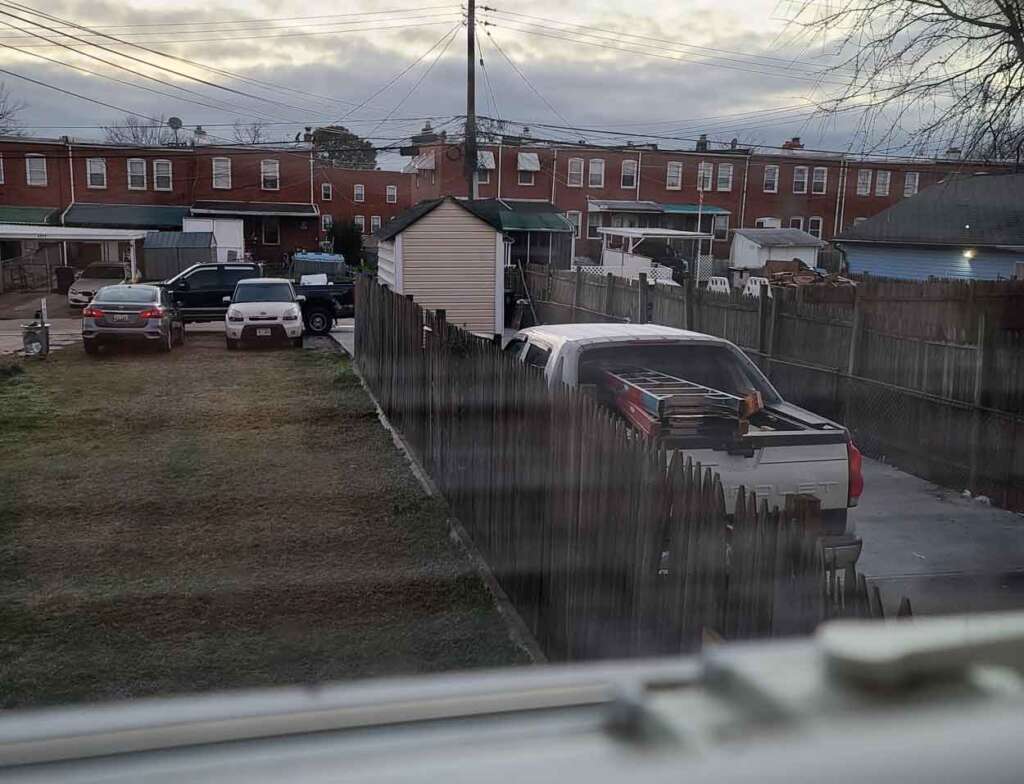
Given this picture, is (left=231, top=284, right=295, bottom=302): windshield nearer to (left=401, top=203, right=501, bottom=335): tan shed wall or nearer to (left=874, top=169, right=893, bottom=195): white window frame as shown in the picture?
(left=401, top=203, right=501, bottom=335): tan shed wall

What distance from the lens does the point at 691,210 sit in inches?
1756

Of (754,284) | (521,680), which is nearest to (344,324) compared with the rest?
(754,284)

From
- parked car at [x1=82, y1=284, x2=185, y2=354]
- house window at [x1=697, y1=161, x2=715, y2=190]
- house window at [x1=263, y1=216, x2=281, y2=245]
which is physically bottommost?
parked car at [x1=82, y1=284, x2=185, y2=354]

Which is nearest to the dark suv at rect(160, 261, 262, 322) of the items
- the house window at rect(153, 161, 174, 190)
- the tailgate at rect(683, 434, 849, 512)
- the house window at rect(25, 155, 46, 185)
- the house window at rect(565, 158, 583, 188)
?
the house window at rect(153, 161, 174, 190)

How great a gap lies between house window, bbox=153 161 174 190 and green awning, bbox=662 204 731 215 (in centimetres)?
2115

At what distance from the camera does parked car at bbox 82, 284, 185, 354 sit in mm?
19109

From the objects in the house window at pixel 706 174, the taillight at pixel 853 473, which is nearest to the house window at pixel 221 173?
the house window at pixel 706 174

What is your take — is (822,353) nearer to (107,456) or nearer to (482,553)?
(482,553)

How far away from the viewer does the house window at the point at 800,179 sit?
153 ft

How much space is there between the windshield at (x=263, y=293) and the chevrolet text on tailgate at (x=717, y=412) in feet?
48.5

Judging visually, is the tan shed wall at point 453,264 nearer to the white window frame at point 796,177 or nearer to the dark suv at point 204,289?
the dark suv at point 204,289

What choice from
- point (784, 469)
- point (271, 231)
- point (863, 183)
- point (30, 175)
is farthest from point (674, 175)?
point (784, 469)

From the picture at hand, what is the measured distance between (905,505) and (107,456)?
304 inches

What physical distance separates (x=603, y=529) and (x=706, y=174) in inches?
1740
